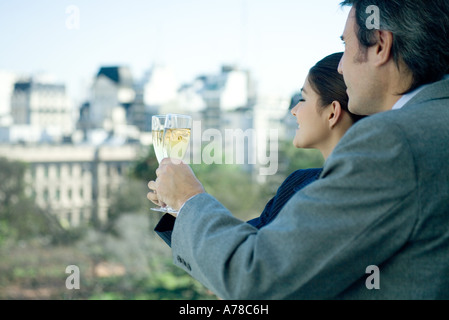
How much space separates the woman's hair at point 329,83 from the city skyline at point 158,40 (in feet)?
96.0

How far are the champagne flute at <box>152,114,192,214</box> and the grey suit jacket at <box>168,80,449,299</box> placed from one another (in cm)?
25

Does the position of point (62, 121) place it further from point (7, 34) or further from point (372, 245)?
point (372, 245)

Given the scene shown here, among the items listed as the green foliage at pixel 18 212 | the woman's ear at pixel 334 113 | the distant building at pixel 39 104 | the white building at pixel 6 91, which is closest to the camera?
the woman's ear at pixel 334 113

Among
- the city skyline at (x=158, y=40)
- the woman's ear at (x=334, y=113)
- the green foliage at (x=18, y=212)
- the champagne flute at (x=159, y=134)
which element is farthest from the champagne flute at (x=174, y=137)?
the city skyline at (x=158, y=40)

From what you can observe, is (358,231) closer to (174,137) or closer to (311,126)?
(174,137)

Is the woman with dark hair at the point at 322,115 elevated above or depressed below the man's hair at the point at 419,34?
below

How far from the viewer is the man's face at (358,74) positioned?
0.75 m

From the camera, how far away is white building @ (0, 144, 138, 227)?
102ft

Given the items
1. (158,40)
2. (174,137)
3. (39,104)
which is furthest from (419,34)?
(39,104)

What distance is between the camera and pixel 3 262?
2392 cm

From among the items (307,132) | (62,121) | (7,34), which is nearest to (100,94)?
(62,121)

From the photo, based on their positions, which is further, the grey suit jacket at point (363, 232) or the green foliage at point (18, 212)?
the green foliage at point (18, 212)

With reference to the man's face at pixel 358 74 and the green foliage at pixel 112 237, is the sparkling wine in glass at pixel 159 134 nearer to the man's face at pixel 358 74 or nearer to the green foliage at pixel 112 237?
the man's face at pixel 358 74

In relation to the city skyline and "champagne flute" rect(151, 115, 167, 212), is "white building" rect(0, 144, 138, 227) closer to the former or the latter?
the city skyline
